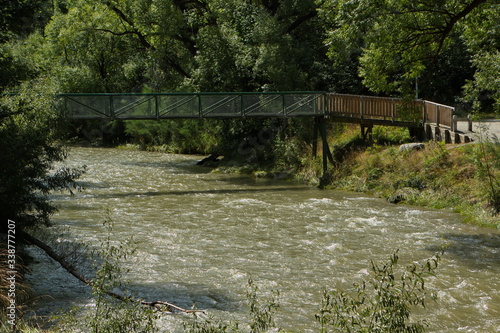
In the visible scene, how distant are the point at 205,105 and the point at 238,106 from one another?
53.5 inches

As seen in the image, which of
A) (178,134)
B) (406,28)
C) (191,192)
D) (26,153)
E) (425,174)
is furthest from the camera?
(178,134)

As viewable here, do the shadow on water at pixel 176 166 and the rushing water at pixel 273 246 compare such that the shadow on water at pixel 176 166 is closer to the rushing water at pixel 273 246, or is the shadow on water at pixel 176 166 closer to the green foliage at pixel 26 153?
the rushing water at pixel 273 246

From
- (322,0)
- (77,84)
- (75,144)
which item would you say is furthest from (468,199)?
(75,144)

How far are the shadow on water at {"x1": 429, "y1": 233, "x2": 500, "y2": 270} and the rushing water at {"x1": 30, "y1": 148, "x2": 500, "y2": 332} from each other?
0.02 meters

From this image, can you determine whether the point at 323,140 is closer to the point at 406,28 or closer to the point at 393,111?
the point at 393,111

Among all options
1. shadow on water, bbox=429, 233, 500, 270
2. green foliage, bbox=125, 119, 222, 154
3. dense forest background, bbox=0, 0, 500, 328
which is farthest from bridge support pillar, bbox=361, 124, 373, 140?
shadow on water, bbox=429, 233, 500, 270

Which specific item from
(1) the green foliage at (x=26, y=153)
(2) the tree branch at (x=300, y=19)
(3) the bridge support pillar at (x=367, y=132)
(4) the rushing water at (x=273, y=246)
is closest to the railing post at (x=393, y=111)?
(3) the bridge support pillar at (x=367, y=132)

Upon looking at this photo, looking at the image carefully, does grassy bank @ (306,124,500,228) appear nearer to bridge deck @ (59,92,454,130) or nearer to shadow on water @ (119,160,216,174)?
bridge deck @ (59,92,454,130)

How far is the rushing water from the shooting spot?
1091cm

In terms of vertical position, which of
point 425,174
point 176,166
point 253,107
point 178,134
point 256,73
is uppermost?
point 256,73

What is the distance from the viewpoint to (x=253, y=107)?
25.5 metres

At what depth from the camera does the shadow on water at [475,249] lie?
13203mm

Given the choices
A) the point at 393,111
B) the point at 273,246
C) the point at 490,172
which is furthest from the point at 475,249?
the point at 393,111

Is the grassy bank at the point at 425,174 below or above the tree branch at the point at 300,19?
below
